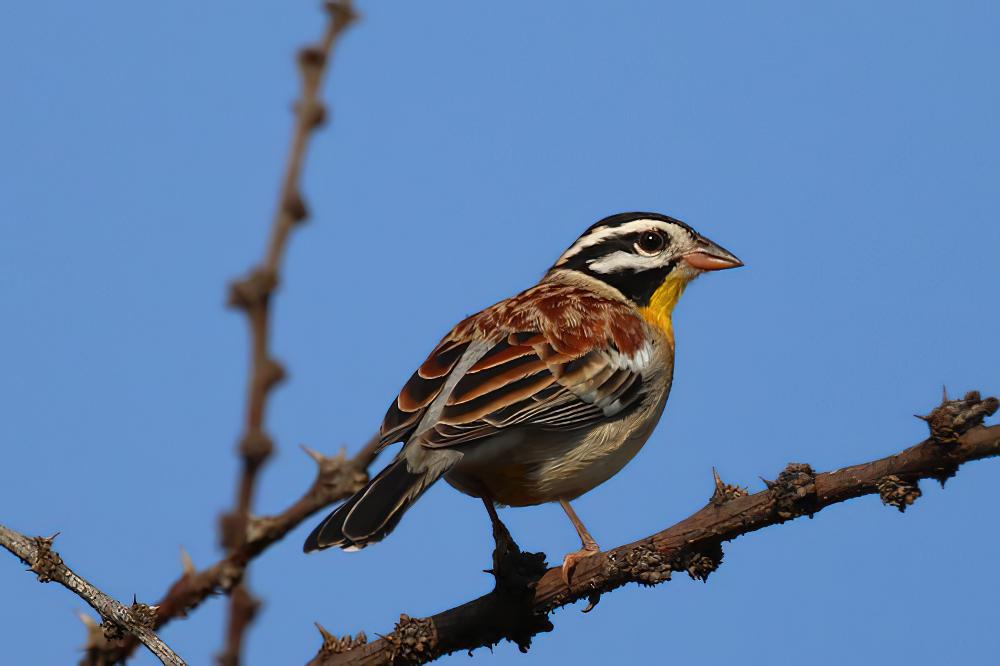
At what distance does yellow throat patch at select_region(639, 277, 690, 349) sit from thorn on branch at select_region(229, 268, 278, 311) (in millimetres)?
7349

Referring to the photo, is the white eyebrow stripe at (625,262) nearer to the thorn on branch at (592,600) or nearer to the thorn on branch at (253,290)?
the thorn on branch at (592,600)

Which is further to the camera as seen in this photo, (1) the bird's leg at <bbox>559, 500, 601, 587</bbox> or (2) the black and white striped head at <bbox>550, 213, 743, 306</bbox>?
(2) the black and white striped head at <bbox>550, 213, 743, 306</bbox>

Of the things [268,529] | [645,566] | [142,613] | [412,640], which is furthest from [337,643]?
[268,529]

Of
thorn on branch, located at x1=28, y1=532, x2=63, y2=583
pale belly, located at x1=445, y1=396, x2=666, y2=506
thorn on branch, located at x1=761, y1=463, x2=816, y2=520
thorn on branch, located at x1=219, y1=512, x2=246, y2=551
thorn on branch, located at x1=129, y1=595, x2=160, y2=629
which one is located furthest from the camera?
pale belly, located at x1=445, y1=396, x2=666, y2=506

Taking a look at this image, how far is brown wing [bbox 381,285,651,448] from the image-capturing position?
22.1 ft

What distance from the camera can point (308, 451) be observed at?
1985mm

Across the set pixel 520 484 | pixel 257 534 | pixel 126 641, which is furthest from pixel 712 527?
pixel 257 534

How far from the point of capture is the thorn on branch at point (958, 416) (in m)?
4.06

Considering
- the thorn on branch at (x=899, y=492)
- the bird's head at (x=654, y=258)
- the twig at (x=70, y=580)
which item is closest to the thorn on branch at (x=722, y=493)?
the thorn on branch at (x=899, y=492)

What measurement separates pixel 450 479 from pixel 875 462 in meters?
3.20

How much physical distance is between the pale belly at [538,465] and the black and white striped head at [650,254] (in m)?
1.83

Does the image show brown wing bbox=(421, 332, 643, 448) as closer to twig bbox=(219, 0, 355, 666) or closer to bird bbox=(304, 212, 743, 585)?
bird bbox=(304, 212, 743, 585)

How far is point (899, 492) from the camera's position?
4.49 metres

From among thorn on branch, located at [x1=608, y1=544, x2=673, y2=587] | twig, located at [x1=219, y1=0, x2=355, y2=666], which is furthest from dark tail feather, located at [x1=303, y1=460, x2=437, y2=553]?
twig, located at [x1=219, y1=0, x2=355, y2=666]
